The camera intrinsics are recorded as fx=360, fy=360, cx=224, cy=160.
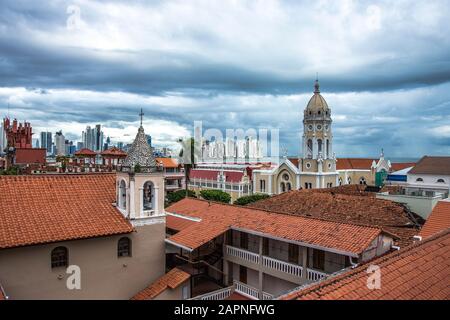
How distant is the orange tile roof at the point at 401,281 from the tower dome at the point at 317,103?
56310 mm

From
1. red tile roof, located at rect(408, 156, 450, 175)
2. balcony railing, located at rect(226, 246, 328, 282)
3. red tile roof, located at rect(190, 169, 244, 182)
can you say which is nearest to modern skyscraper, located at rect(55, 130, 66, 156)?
red tile roof, located at rect(190, 169, 244, 182)

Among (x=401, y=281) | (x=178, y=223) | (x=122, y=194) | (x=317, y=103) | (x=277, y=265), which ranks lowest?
(x=277, y=265)

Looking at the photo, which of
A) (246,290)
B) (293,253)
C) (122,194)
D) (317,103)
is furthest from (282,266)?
(317,103)

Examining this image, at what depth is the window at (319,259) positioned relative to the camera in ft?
53.8

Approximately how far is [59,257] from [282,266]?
405 inches

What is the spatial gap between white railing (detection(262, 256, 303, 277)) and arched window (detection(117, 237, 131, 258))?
6.93m

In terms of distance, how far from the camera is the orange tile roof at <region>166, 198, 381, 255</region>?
48.0 feet

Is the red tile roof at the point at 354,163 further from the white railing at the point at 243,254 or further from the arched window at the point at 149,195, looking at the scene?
the arched window at the point at 149,195

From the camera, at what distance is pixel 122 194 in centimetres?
1931

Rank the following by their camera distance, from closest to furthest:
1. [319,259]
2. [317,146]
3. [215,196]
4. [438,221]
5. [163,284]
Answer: [319,259] → [163,284] → [438,221] → [215,196] → [317,146]

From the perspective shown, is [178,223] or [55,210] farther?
[178,223]

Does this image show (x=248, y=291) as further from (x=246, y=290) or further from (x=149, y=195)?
(x=149, y=195)

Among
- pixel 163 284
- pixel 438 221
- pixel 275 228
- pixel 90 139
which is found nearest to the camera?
pixel 275 228
